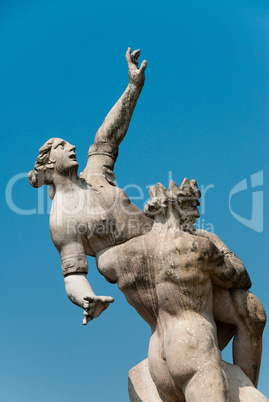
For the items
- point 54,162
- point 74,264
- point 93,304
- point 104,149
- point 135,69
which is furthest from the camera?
point 135,69

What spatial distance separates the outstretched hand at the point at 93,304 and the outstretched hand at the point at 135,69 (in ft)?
9.58

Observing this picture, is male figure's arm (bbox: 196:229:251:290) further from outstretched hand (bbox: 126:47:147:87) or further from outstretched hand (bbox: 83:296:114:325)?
outstretched hand (bbox: 126:47:147:87)

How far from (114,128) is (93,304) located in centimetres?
239

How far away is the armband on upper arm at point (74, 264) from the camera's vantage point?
9.52 m

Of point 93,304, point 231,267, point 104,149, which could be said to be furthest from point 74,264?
point 231,267

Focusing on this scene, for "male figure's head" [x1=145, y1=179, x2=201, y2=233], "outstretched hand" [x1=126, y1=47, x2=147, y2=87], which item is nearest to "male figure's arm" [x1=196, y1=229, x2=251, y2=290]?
"male figure's head" [x1=145, y1=179, x2=201, y2=233]

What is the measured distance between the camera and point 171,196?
9.31 m

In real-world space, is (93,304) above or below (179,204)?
below

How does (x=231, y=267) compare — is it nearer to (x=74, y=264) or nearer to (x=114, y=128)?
(x=74, y=264)

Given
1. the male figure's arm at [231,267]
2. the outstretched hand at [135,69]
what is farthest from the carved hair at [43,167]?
the male figure's arm at [231,267]

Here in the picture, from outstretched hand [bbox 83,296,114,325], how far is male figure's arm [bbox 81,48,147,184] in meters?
1.67

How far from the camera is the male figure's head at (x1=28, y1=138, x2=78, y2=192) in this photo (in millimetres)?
9852

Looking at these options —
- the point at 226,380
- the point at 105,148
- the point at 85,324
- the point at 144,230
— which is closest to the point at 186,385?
the point at 226,380

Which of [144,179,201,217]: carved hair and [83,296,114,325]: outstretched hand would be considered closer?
[83,296,114,325]: outstretched hand
